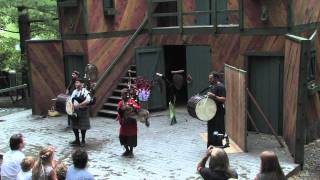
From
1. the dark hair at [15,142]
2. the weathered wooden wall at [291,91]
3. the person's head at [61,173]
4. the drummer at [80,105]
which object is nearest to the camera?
the person's head at [61,173]

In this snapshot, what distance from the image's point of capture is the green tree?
59.1 ft

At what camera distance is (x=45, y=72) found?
1531 cm

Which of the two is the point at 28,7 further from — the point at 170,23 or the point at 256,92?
the point at 256,92

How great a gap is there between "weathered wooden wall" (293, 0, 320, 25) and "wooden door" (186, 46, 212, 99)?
127 inches

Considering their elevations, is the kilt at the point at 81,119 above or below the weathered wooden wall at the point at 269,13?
below

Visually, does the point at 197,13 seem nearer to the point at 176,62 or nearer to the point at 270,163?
the point at 176,62

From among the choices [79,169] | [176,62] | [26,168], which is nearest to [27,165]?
[26,168]

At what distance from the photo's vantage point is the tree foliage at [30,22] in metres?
17.8

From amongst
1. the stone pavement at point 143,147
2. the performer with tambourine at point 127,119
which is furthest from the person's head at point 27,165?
the performer with tambourine at point 127,119

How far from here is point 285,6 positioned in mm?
11602

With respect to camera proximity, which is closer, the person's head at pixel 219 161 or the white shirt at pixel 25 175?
the person's head at pixel 219 161

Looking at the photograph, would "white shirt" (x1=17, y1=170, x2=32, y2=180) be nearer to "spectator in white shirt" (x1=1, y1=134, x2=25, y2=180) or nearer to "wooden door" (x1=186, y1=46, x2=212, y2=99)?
"spectator in white shirt" (x1=1, y1=134, x2=25, y2=180)

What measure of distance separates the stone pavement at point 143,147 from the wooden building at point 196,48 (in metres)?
0.81

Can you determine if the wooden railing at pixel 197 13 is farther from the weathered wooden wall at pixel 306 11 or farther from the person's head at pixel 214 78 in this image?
the person's head at pixel 214 78
